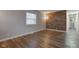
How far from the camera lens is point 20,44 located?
2203mm

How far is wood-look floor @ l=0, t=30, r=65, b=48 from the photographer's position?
7.20ft

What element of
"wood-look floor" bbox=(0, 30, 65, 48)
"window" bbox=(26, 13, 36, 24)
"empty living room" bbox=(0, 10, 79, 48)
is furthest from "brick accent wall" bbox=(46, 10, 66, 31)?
"window" bbox=(26, 13, 36, 24)

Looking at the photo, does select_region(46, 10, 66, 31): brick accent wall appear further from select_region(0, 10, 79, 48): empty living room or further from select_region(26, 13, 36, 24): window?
select_region(26, 13, 36, 24): window

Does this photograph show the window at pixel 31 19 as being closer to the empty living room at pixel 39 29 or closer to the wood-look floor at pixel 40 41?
the empty living room at pixel 39 29

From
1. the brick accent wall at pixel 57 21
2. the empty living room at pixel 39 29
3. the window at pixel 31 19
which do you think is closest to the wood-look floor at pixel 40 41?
the empty living room at pixel 39 29

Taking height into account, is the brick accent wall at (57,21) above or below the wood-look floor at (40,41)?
above

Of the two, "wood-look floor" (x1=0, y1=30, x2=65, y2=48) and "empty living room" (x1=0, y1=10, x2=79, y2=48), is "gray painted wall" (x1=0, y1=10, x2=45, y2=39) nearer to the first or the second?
"empty living room" (x1=0, y1=10, x2=79, y2=48)

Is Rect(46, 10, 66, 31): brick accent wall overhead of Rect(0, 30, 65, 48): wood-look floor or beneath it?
overhead

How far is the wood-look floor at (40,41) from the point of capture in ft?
7.20

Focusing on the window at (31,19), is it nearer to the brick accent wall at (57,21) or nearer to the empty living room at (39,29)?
the empty living room at (39,29)

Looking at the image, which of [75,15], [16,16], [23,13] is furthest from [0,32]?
[75,15]
